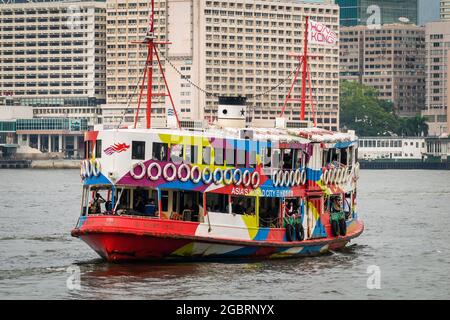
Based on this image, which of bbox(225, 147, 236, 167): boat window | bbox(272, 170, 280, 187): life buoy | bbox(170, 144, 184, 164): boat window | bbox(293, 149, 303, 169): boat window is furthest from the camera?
bbox(293, 149, 303, 169): boat window

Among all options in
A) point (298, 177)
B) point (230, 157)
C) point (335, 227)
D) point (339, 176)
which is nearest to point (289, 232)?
point (298, 177)

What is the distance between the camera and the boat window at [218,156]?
44.7 meters

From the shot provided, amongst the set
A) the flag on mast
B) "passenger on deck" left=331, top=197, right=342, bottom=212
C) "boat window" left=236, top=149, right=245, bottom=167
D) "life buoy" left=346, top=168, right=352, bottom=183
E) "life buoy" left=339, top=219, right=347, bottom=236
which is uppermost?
the flag on mast

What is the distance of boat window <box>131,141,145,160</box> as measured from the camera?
43.5 metres

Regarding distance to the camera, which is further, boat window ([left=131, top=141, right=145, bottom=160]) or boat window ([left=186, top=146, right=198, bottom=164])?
boat window ([left=186, top=146, right=198, bottom=164])

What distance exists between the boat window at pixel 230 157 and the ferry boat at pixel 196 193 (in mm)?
32

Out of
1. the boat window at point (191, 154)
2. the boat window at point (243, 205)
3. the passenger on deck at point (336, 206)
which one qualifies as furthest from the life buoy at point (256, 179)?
the passenger on deck at point (336, 206)

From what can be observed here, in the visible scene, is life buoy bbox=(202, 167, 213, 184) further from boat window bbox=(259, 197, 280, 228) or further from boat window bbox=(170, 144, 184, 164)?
boat window bbox=(259, 197, 280, 228)

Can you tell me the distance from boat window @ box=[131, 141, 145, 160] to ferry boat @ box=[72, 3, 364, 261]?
3 cm

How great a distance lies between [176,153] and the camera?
43969 millimetres

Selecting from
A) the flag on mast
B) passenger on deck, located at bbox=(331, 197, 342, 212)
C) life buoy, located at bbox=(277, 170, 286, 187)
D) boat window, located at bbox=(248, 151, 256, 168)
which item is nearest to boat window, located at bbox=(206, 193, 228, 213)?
boat window, located at bbox=(248, 151, 256, 168)

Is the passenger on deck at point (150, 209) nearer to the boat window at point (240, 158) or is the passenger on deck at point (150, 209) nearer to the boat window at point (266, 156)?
the boat window at point (240, 158)

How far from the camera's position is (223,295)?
3919 centimetres
